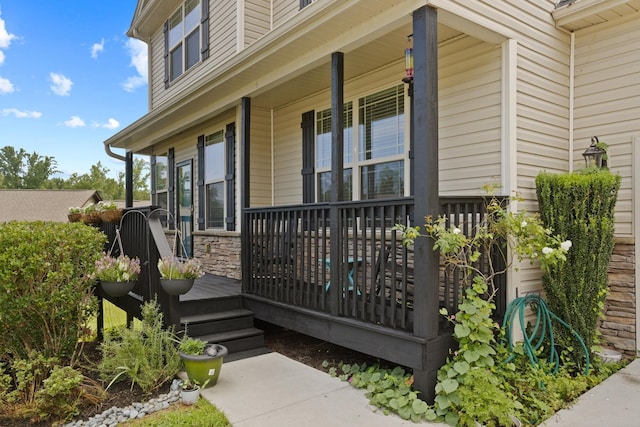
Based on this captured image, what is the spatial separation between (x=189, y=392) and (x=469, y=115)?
3.47 metres

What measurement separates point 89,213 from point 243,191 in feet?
9.18

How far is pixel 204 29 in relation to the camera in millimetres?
8062

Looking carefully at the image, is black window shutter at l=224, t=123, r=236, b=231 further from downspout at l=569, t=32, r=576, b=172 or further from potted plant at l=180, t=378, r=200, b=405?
downspout at l=569, t=32, r=576, b=172

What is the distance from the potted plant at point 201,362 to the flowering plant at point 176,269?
632 mm

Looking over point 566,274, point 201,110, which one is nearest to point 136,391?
point 566,274

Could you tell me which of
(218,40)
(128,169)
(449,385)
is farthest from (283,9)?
(449,385)

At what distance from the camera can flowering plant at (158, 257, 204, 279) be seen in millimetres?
3908

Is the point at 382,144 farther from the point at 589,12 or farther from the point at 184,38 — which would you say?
the point at 184,38

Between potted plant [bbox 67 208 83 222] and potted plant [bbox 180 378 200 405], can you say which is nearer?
potted plant [bbox 180 378 200 405]

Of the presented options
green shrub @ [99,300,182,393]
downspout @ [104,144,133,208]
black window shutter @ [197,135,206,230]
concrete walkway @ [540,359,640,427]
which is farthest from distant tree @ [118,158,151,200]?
concrete walkway @ [540,359,640,427]

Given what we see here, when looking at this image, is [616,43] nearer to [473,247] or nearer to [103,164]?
[473,247]

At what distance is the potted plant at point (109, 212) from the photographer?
19.0 feet

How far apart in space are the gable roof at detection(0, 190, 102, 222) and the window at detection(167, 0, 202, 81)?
1899 cm

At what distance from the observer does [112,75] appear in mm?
40781
